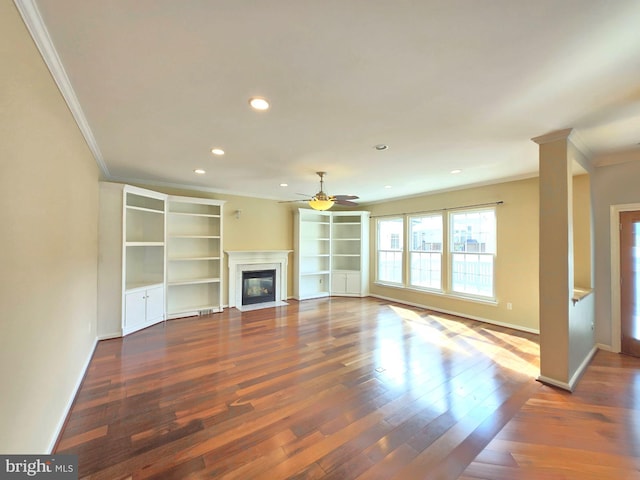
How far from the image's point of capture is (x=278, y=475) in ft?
5.42

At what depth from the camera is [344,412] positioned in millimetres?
2279

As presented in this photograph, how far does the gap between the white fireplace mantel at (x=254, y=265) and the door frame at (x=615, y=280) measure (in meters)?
5.62

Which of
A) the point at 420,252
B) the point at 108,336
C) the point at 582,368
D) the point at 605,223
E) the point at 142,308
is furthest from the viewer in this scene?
the point at 420,252

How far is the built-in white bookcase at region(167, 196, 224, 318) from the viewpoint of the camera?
5.15 meters

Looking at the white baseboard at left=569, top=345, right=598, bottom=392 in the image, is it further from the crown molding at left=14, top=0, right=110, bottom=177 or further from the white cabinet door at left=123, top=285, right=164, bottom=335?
the white cabinet door at left=123, top=285, right=164, bottom=335

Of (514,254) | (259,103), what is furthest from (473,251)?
(259,103)

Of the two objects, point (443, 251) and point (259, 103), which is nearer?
point (259, 103)

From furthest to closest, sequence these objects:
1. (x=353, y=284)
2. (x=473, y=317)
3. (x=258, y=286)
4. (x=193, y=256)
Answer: (x=353, y=284), (x=258, y=286), (x=193, y=256), (x=473, y=317)

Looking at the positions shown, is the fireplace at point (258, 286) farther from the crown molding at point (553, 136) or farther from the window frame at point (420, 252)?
the crown molding at point (553, 136)

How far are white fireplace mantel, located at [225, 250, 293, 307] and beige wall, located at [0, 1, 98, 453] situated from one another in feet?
10.8

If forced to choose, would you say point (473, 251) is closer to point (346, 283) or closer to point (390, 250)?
point (390, 250)

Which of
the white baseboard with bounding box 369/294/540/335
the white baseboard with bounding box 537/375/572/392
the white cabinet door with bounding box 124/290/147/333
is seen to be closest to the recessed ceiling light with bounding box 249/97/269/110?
the white cabinet door with bounding box 124/290/147/333

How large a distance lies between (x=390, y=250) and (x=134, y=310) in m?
5.59

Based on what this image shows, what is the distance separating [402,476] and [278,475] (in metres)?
0.79
